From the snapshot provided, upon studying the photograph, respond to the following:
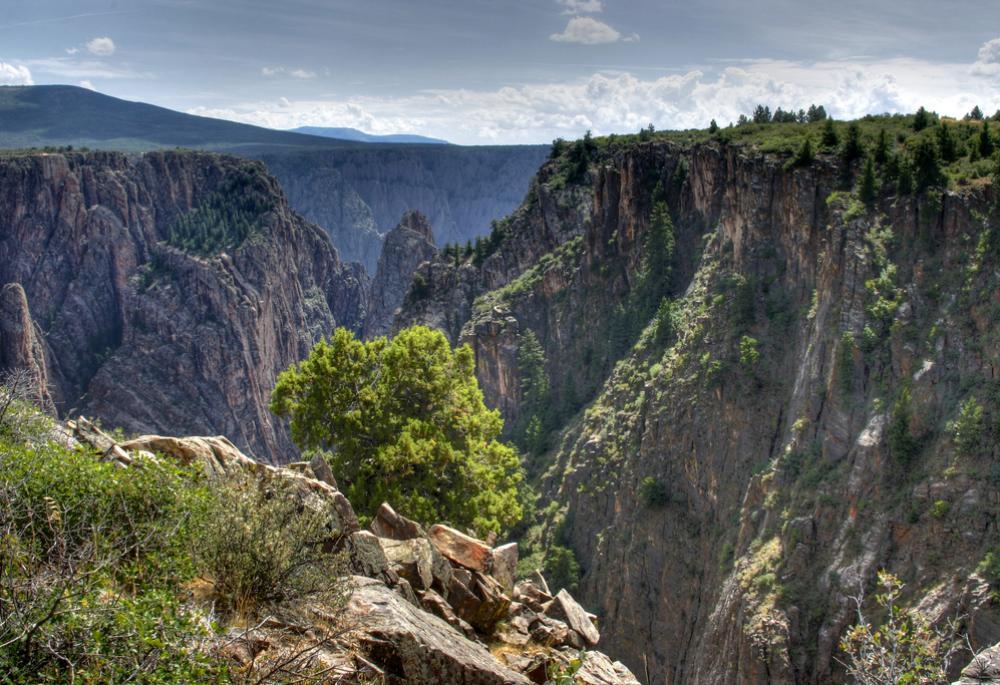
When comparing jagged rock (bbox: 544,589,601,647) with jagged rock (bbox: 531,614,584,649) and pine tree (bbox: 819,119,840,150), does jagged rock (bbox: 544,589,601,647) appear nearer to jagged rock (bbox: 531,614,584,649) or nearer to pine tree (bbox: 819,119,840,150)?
jagged rock (bbox: 531,614,584,649)

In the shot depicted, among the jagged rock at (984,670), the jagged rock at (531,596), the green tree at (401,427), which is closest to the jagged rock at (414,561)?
the jagged rock at (531,596)

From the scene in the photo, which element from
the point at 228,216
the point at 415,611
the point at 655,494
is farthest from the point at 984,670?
the point at 228,216

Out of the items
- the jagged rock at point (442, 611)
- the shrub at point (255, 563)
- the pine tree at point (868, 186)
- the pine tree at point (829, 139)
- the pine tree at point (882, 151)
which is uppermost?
the pine tree at point (829, 139)

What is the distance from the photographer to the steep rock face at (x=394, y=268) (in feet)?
441

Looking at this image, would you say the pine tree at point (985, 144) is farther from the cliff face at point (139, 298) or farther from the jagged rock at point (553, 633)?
the cliff face at point (139, 298)

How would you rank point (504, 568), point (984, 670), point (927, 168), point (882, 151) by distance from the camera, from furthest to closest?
point (882, 151)
point (927, 168)
point (504, 568)
point (984, 670)

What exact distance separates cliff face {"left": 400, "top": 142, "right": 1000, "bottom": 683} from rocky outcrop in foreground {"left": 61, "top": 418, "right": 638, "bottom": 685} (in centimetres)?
1083

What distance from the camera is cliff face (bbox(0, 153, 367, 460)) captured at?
106m

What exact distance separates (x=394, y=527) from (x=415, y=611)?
4690 mm

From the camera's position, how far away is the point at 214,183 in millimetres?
130000

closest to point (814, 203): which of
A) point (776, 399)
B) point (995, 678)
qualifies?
point (776, 399)

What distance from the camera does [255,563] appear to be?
37.9ft

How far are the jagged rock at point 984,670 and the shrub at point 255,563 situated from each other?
802cm

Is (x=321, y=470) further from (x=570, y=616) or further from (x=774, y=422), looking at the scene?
(x=774, y=422)
